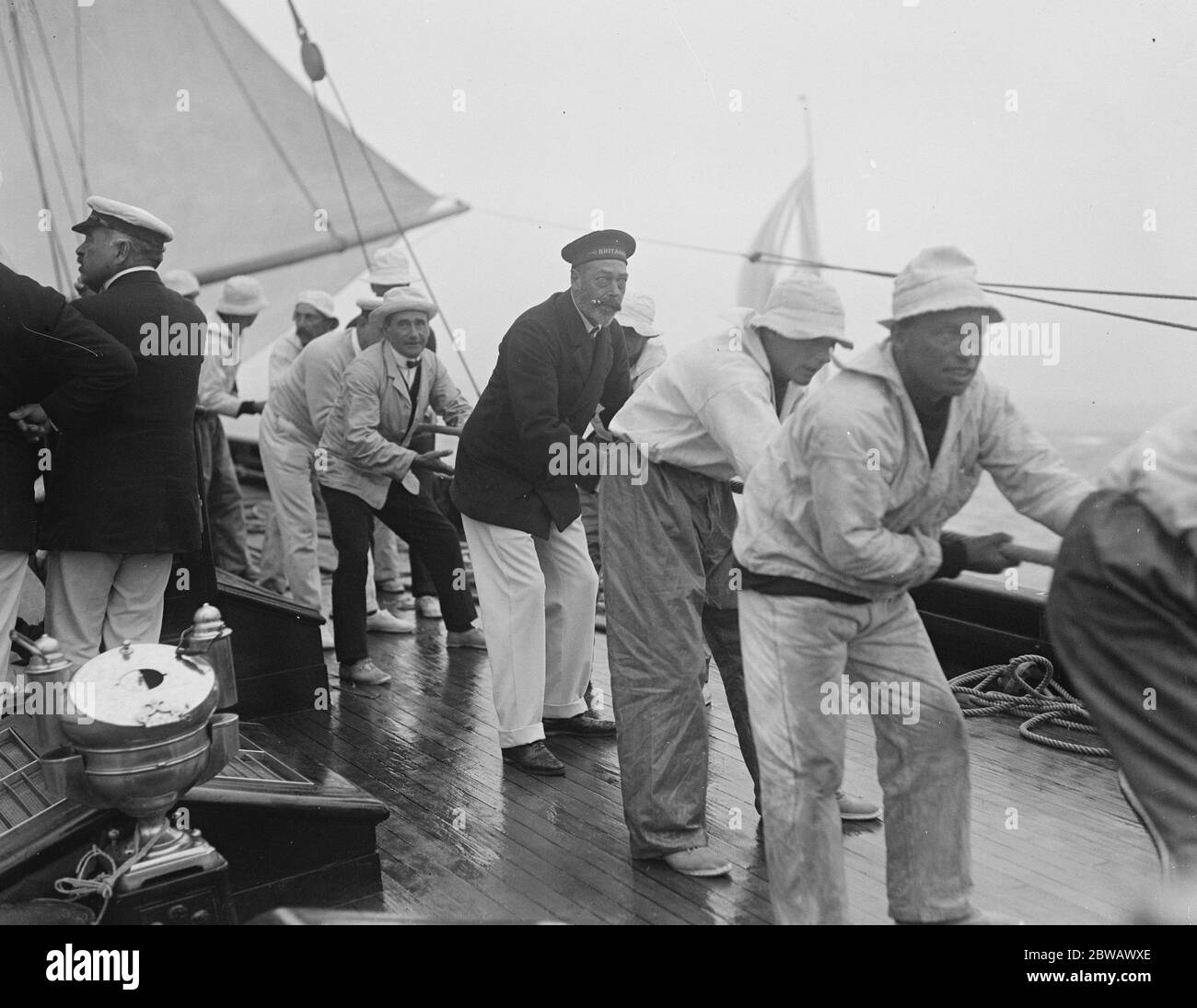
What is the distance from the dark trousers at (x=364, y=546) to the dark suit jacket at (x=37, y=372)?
4.88 feet

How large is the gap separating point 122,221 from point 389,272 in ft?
6.77

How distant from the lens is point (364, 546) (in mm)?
4434

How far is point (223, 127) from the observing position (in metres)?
12.5

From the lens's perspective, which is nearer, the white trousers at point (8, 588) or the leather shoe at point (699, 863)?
the leather shoe at point (699, 863)

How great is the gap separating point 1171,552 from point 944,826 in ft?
2.63

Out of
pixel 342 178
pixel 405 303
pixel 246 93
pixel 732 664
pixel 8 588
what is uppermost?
pixel 246 93

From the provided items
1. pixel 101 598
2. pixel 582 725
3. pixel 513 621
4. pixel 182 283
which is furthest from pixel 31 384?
pixel 182 283

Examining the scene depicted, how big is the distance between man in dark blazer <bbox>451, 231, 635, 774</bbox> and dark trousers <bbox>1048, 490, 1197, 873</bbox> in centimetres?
169

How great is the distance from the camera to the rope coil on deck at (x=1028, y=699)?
12.2 ft

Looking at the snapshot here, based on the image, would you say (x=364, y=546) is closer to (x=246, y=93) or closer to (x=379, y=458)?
(x=379, y=458)

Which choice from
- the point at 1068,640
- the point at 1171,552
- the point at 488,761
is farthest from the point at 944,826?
the point at 488,761

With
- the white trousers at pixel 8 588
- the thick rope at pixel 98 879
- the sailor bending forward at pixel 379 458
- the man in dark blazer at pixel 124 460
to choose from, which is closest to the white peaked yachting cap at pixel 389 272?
the sailor bending forward at pixel 379 458

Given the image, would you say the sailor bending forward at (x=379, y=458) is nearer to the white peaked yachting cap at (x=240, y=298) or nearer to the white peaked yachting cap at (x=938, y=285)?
the white peaked yachting cap at (x=240, y=298)
